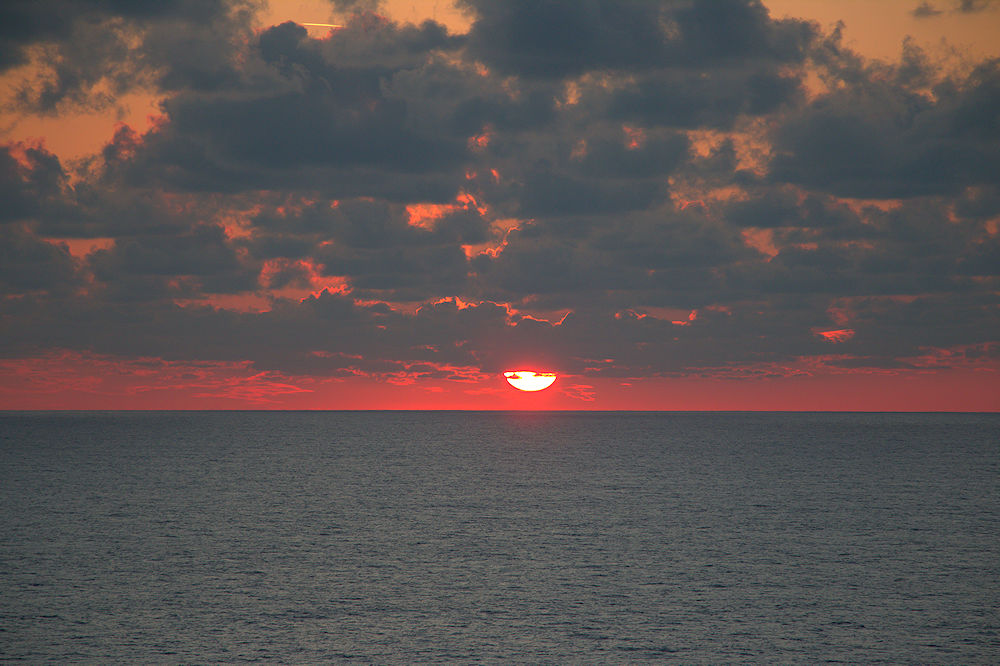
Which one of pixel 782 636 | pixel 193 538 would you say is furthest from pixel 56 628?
pixel 782 636

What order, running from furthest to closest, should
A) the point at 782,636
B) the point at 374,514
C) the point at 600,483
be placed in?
Answer: the point at 600,483, the point at 374,514, the point at 782,636

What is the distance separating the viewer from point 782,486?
109438 millimetres

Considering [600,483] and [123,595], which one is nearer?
[123,595]

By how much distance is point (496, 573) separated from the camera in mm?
50594

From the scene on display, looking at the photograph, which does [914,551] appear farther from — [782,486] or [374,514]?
[782,486]

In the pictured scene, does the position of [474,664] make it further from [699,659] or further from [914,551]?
[914,551]

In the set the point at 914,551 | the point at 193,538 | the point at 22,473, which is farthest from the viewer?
the point at 22,473

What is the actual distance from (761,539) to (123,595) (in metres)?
43.2

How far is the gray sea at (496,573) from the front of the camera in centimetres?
3703

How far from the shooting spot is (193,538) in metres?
63.2

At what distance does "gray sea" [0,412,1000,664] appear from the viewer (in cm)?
3703

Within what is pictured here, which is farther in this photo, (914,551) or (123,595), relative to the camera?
(914,551)

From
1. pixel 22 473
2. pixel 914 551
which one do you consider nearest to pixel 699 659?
pixel 914 551

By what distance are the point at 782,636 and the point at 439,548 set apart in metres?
26.1
